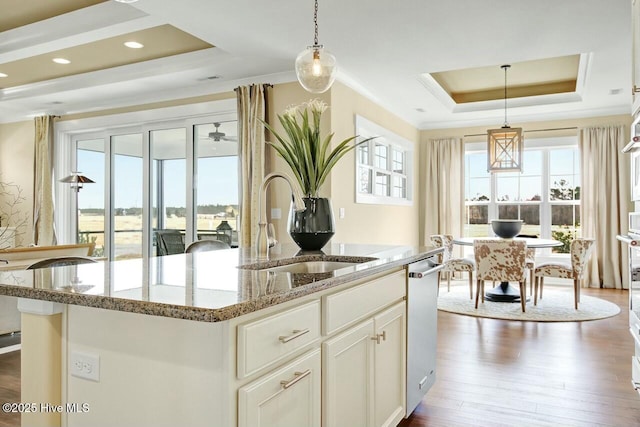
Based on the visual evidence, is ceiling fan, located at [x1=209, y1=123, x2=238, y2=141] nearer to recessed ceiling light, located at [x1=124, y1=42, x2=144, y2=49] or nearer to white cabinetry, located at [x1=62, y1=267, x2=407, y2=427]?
recessed ceiling light, located at [x1=124, y1=42, x2=144, y2=49]

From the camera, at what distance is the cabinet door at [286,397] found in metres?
1.17

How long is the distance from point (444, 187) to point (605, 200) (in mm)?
2297

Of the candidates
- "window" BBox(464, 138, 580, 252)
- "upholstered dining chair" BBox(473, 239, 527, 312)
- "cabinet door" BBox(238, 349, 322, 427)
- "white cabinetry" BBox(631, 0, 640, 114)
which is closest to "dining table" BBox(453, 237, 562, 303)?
"upholstered dining chair" BBox(473, 239, 527, 312)

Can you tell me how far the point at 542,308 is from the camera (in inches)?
208

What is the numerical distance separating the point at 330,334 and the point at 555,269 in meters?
4.56

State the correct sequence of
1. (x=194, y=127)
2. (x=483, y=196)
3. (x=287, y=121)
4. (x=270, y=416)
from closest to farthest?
(x=270, y=416) → (x=287, y=121) → (x=194, y=127) → (x=483, y=196)

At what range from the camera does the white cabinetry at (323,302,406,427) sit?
5.33ft

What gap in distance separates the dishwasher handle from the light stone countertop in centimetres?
39

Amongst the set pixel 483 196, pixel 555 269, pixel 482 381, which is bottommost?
pixel 482 381

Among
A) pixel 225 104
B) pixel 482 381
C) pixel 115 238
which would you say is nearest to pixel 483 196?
pixel 225 104

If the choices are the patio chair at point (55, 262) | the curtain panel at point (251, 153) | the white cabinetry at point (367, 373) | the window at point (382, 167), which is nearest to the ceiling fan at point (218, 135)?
the curtain panel at point (251, 153)

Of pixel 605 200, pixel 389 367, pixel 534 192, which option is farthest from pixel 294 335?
pixel 534 192

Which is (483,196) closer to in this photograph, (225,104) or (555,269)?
(555,269)

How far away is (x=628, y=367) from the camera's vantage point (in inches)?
131
